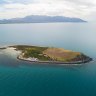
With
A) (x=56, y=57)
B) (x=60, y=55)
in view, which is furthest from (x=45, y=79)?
(x=60, y=55)

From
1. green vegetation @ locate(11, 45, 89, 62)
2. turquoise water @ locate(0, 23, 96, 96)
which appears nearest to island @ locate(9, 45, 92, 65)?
green vegetation @ locate(11, 45, 89, 62)

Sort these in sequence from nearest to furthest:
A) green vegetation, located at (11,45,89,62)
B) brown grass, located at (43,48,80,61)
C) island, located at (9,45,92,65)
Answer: island, located at (9,45,92,65)
green vegetation, located at (11,45,89,62)
brown grass, located at (43,48,80,61)

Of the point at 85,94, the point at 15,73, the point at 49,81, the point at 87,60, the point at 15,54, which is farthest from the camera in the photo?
the point at 15,54

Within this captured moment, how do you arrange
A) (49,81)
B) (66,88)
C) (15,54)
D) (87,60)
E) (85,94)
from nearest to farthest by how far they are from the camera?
(85,94), (66,88), (49,81), (87,60), (15,54)

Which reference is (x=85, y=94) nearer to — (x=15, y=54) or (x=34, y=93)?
(x=34, y=93)

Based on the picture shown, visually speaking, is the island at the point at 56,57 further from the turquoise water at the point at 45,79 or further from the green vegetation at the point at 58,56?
the turquoise water at the point at 45,79

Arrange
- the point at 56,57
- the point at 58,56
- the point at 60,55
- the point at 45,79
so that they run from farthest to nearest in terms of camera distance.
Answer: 1. the point at 60,55
2. the point at 58,56
3. the point at 56,57
4. the point at 45,79

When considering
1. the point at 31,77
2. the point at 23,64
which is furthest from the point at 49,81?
the point at 23,64

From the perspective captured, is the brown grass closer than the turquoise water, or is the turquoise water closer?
the turquoise water

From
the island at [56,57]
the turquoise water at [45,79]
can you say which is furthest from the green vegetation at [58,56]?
the turquoise water at [45,79]

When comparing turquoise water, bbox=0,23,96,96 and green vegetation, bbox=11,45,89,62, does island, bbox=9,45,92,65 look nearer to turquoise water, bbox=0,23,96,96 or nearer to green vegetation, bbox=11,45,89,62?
green vegetation, bbox=11,45,89,62

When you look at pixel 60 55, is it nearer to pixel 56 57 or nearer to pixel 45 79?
pixel 56 57
